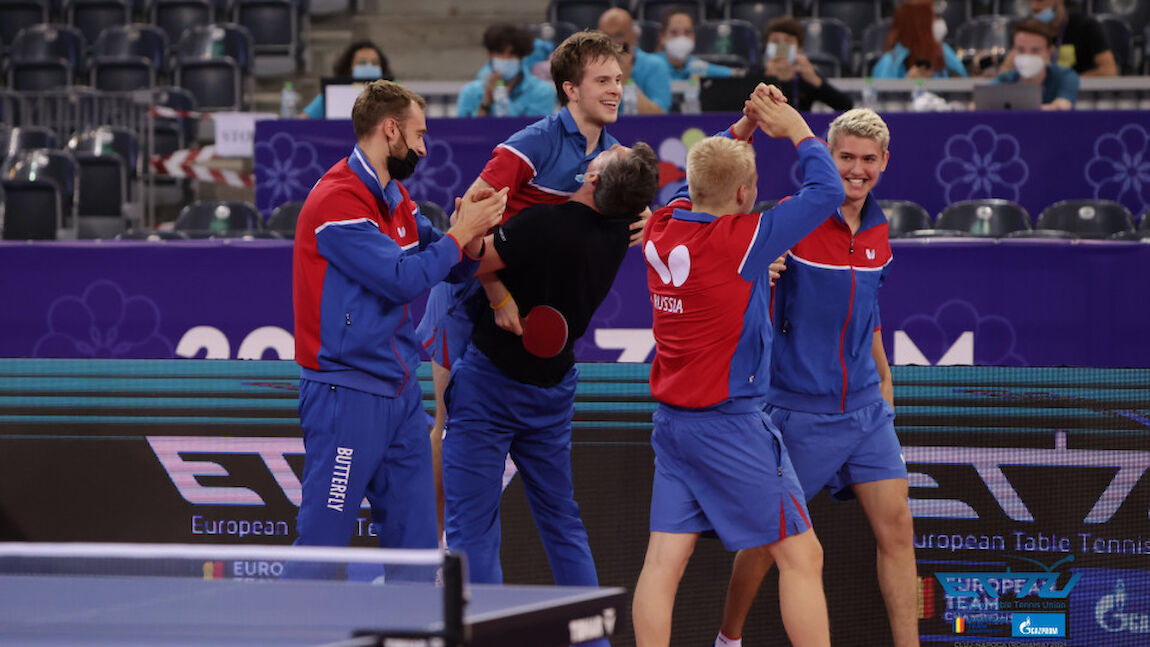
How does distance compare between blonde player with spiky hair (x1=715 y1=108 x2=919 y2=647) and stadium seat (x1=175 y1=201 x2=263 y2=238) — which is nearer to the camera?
blonde player with spiky hair (x1=715 y1=108 x2=919 y2=647)

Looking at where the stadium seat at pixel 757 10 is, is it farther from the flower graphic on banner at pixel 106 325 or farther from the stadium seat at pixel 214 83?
the flower graphic on banner at pixel 106 325

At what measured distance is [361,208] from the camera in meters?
4.05

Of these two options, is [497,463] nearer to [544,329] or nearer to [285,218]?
[544,329]

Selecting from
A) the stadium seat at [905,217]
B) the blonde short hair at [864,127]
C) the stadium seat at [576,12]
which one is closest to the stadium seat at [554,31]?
the stadium seat at [576,12]

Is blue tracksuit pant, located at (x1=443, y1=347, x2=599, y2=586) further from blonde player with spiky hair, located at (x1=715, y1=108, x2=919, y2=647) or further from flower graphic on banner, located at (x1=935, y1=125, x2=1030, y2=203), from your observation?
flower graphic on banner, located at (x1=935, y1=125, x2=1030, y2=203)

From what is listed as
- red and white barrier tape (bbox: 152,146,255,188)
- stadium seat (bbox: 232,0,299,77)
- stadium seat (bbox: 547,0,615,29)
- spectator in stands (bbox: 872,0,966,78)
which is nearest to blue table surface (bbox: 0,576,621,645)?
spectator in stands (bbox: 872,0,966,78)

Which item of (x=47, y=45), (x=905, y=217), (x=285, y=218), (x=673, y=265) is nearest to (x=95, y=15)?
(x=47, y=45)

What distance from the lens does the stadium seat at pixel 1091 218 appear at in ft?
24.2

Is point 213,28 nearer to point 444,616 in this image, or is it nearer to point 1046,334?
point 1046,334

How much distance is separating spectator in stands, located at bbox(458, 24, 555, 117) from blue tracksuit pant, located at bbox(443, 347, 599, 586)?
4854 millimetres

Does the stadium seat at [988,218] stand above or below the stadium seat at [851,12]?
below

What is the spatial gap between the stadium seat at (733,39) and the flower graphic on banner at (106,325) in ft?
24.4

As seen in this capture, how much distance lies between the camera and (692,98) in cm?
935

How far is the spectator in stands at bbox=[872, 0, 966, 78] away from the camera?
10078mm
